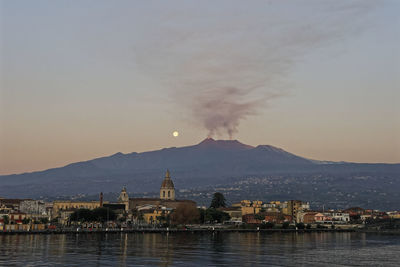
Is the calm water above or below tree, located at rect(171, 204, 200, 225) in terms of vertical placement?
below

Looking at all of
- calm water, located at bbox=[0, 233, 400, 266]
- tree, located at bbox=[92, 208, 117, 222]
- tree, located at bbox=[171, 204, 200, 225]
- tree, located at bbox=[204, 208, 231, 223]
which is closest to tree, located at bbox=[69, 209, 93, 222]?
tree, located at bbox=[92, 208, 117, 222]

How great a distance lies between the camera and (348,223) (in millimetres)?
198125

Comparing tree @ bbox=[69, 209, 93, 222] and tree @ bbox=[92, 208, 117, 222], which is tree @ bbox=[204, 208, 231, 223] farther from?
tree @ bbox=[69, 209, 93, 222]

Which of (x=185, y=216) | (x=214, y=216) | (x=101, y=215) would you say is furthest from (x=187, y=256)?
(x=214, y=216)

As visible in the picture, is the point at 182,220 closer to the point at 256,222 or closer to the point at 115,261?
the point at 256,222

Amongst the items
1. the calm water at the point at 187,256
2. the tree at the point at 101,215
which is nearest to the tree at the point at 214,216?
the tree at the point at 101,215

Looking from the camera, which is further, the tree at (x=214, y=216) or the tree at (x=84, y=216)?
the tree at (x=214, y=216)

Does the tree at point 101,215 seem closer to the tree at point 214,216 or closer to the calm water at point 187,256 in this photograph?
the tree at point 214,216

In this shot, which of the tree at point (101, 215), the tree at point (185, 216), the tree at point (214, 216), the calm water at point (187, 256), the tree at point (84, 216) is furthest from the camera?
the tree at point (214, 216)

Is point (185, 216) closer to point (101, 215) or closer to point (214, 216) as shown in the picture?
point (214, 216)

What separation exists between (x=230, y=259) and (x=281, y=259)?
6.37 meters

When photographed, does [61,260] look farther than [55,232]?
No

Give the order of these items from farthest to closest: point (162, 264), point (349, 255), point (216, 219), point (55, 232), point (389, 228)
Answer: point (216, 219) < point (389, 228) < point (55, 232) < point (349, 255) < point (162, 264)

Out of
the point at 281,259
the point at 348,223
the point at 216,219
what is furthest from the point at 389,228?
the point at 281,259
